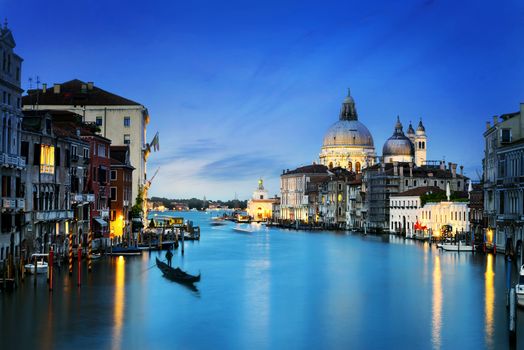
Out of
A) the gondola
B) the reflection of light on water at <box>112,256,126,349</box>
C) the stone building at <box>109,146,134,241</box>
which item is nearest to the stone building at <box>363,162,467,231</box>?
the stone building at <box>109,146,134,241</box>

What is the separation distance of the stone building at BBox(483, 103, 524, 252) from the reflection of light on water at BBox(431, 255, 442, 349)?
396 cm

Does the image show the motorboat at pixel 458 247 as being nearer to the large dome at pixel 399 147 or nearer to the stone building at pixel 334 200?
the stone building at pixel 334 200

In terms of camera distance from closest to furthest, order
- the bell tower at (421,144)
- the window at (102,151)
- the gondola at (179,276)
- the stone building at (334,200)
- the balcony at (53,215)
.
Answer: the gondola at (179,276)
the balcony at (53,215)
the window at (102,151)
the stone building at (334,200)
the bell tower at (421,144)

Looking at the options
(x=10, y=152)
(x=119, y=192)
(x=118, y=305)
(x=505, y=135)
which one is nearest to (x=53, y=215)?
(x=10, y=152)

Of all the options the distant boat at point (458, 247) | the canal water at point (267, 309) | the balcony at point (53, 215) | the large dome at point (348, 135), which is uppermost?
the large dome at point (348, 135)

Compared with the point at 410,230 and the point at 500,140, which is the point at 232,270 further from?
the point at 410,230

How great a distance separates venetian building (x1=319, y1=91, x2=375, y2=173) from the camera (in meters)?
123

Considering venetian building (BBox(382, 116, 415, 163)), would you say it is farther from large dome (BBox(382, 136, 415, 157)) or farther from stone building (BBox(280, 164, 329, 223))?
stone building (BBox(280, 164, 329, 223))

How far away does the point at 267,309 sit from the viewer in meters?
21.9

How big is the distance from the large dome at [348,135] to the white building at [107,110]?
7651cm

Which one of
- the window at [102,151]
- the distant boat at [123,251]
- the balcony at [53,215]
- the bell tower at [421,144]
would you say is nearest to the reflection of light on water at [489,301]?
the balcony at [53,215]

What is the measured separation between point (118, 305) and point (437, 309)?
765cm

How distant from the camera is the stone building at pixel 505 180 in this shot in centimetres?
3378

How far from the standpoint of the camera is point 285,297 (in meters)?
24.4
